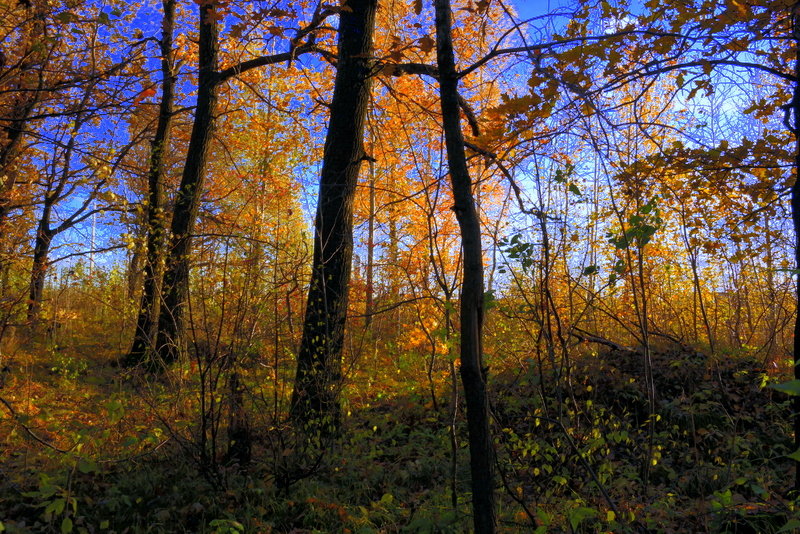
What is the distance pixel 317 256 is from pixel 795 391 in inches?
158

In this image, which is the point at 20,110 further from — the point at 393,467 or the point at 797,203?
the point at 797,203

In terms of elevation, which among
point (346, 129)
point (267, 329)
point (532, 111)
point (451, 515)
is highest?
point (346, 129)

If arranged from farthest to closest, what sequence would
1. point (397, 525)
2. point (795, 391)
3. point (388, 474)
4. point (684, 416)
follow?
point (684, 416), point (388, 474), point (397, 525), point (795, 391)

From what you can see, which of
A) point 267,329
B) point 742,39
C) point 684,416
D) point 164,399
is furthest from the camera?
point 684,416

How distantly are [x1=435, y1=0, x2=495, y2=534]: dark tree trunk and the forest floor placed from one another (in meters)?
0.28

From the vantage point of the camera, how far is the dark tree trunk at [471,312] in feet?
6.77

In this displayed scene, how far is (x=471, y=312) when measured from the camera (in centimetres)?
A: 208

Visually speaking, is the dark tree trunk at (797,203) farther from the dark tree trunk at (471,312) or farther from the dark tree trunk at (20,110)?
the dark tree trunk at (20,110)

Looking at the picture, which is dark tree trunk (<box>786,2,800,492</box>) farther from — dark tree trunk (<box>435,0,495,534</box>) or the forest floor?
dark tree trunk (<box>435,0,495,534</box>)

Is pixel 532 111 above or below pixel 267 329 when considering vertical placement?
above

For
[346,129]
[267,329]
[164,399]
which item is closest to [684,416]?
[267,329]

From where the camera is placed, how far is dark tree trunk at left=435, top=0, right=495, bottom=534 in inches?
81.3

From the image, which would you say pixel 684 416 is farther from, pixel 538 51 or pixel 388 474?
pixel 538 51

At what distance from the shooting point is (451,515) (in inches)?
98.1
